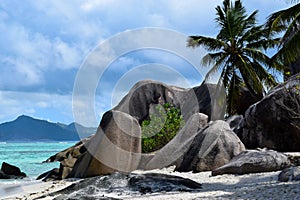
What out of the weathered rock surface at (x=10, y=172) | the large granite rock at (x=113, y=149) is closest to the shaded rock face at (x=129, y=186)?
the large granite rock at (x=113, y=149)

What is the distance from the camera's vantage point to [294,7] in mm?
14188

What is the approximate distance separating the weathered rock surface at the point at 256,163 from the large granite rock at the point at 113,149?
3594mm

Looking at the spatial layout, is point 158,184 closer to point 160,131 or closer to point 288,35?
point 288,35

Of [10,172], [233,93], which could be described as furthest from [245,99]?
[10,172]

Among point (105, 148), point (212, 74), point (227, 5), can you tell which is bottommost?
point (105, 148)

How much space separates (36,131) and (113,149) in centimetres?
16006

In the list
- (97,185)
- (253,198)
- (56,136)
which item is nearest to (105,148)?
(97,185)

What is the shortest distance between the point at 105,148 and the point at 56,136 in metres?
151

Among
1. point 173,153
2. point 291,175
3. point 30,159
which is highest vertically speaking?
point 30,159

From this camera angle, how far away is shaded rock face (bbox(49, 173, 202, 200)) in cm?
778

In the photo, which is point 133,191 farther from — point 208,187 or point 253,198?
point 253,198

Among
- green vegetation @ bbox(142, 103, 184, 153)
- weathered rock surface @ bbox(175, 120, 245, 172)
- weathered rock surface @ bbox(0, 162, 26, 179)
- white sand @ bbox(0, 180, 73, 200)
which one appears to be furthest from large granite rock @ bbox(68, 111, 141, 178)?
weathered rock surface @ bbox(0, 162, 26, 179)

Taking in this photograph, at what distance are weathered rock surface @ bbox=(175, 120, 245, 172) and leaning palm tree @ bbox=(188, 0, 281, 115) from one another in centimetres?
1185

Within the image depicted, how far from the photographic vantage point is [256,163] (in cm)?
961
